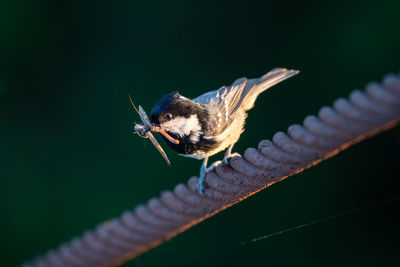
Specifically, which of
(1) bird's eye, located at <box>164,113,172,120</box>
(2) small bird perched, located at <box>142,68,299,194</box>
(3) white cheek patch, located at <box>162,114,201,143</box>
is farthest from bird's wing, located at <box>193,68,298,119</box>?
(1) bird's eye, located at <box>164,113,172,120</box>

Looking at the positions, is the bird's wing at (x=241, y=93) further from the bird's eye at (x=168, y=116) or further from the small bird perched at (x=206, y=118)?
the bird's eye at (x=168, y=116)

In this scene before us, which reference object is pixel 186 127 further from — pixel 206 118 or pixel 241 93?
pixel 241 93

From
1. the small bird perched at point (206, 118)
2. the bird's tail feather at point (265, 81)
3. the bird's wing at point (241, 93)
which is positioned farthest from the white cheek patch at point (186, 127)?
the bird's tail feather at point (265, 81)

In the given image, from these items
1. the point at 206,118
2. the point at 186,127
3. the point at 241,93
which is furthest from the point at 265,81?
the point at 186,127

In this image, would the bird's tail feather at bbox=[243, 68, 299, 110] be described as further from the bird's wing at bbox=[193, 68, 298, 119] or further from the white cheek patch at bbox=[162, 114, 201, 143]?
the white cheek patch at bbox=[162, 114, 201, 143]

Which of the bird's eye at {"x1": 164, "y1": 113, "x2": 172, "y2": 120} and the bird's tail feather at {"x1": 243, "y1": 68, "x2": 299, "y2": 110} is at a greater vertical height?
the bird's eye at {"x1": 164, "y1": 113, "x2": 172, "y2": 120}

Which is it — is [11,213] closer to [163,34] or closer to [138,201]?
[138,201]

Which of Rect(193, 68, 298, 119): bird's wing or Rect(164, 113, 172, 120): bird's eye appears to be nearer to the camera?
Rect(164, 113, 172, 120): bird's eye

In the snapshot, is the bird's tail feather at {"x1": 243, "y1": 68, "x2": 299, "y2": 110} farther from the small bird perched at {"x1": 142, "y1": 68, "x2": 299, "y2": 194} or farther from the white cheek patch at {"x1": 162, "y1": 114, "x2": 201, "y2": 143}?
the white cheek patch at {"x1": 162, "y1": 114, "x2": 201, "y2": 143}
